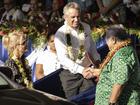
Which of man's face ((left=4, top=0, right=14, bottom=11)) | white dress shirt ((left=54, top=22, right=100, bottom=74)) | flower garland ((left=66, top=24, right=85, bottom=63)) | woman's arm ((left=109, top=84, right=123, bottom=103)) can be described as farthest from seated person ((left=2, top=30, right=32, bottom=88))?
man's face ((left=4, top=0, right=14, bottom=11))

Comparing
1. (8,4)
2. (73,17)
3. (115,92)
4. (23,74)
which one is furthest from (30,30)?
(115,92)

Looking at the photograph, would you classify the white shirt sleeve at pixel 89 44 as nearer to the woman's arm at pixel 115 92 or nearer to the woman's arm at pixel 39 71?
the woman's arm at pixel 39 71

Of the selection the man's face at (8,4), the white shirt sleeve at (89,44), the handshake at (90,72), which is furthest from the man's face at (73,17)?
the man's face at (8,4)

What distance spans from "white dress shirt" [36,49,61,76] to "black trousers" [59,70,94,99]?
63cm

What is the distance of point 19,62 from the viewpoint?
21.4ft

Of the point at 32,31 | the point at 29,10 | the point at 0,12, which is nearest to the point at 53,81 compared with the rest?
the point at 32,31

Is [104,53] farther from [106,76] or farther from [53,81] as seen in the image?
[106,76]

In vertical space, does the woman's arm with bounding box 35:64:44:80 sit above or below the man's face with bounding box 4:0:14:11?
below

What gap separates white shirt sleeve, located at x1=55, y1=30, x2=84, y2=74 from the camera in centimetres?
641

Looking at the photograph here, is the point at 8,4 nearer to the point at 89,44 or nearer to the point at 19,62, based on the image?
the point at 89,44

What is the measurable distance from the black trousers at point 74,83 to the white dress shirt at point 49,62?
632mm

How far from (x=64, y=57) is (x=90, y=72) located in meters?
0.37

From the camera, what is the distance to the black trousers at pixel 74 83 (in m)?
6.60

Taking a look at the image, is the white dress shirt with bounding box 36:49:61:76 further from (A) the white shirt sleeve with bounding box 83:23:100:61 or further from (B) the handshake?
(B) the handshake
